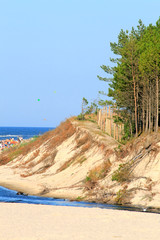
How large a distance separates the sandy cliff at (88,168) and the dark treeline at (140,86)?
2.84 meters

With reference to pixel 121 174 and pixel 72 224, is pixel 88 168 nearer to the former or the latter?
pixel 121 174

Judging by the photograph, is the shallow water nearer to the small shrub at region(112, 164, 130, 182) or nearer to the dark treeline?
the small shrub at region(112, 164, 130, 182)

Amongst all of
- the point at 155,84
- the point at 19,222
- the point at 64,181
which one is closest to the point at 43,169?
the point at 64,181

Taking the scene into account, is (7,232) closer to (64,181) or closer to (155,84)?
(64,181)

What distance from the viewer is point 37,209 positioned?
21656 mm

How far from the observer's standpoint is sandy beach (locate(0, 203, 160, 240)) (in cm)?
1616

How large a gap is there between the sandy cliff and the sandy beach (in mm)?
6120

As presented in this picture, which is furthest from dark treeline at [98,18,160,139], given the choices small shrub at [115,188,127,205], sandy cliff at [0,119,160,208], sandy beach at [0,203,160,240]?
sandy beach at [0,203,160,240]

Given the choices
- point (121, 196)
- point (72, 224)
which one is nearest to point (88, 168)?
point (121, 196)

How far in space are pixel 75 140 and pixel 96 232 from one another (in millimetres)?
27433

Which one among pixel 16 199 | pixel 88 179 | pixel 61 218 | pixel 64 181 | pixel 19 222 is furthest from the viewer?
pixel 64 181

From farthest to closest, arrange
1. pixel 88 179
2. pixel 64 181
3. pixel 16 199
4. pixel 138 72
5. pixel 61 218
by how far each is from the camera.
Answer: pixel 138 72 → pixel 64 181 → pixel 88 179 → pixel 16 199 → pixel 61 218

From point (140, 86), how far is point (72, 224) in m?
22.3

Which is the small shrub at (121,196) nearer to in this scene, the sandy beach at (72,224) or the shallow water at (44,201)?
the shallow water at (44,201)
